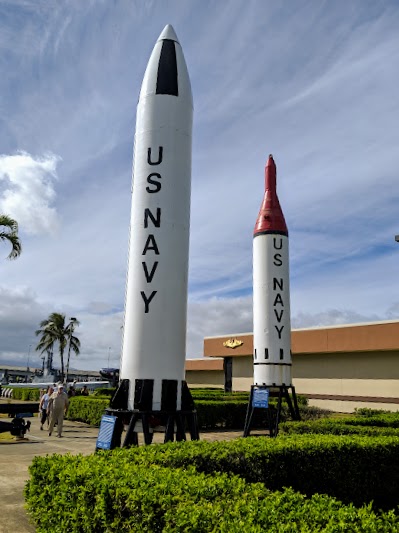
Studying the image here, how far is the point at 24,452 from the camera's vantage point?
13.1 metres

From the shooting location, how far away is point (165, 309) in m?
9.82

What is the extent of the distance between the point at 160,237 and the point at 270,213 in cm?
974

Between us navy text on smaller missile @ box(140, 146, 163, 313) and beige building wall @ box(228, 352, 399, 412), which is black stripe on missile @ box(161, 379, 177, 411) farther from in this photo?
beige building wall @ box(228, 352, 399, 412)

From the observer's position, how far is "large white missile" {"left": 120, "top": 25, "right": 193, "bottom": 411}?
31.6ft

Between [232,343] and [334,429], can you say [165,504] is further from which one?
[232,343]

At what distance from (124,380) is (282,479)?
3.55 meters

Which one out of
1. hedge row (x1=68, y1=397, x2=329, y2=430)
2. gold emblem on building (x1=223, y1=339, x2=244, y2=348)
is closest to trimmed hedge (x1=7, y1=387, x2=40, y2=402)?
hedge row (x1=68, y1=397, x2=329, y2=430)

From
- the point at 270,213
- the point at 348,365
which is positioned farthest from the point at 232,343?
the point at 270,213

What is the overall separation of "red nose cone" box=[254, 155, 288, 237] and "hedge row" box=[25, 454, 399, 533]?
13675 millimetres

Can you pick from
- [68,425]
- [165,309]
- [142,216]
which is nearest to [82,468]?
[165,309]

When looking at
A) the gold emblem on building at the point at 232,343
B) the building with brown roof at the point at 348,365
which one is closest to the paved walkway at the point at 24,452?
the building with brown roof at the point at 348,365

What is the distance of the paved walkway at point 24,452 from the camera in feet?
23.5

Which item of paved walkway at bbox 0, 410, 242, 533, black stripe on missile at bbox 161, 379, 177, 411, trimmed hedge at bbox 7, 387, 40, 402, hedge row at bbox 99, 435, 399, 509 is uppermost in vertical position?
black stripe on missile at bbox 161, 379, 177, 411

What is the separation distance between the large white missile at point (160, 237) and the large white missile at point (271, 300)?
27.0ft
